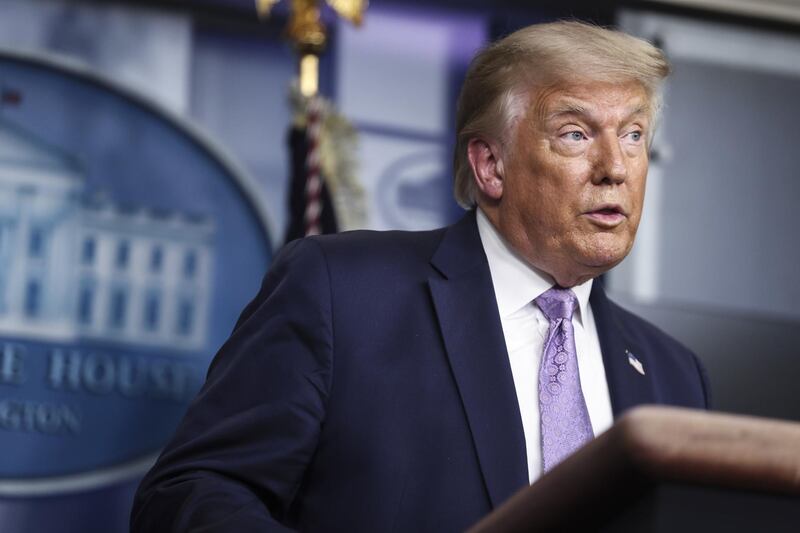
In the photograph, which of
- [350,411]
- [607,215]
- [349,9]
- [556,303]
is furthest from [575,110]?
[349,9]

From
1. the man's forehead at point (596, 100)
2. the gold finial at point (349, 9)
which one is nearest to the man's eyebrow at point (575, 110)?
the man's forehead at point (596, 100)

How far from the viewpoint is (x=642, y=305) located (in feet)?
17.6

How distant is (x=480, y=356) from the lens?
6.18 ft

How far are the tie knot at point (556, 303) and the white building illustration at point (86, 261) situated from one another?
2798mm

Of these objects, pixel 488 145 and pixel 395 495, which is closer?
pixel 395 495

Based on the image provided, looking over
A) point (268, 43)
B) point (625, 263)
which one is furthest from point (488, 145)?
point (625, 263)

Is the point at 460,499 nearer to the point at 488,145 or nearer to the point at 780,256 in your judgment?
the point at 488,145

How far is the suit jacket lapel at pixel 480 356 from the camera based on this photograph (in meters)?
1.78

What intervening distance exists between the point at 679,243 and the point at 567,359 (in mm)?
3728

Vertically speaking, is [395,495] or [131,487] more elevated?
[395,495]

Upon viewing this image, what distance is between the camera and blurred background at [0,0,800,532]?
4.54m

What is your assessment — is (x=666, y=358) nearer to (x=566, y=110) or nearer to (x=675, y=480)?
(x=566, y=110)

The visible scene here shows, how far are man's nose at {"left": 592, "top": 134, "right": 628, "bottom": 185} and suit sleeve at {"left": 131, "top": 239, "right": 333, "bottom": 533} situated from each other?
40cm

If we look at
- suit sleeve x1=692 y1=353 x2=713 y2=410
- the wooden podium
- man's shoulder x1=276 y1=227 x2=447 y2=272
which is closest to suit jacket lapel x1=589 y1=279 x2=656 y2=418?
suit sleeve x1=692 y1=353 x2=713 y2=410
